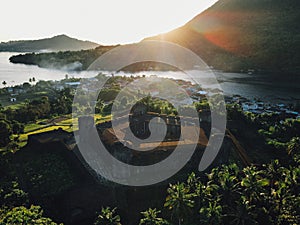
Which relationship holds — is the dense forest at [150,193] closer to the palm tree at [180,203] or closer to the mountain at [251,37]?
the palm tree at [180,203]

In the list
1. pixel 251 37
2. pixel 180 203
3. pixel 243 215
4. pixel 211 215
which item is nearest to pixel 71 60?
pixel 251 37

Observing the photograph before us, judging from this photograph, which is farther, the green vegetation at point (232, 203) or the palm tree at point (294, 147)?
the palm tree at point (294, 147)

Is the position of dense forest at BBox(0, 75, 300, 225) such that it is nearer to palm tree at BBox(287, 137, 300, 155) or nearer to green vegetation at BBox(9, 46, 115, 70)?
palm tree at BBox(287, 137, 300, 155)

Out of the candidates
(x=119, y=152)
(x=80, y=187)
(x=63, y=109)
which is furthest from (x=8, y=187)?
(x=63, y=109)

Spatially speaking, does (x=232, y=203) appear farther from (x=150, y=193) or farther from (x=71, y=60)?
(x=71, y=60)

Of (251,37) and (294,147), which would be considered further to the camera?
(251,37)

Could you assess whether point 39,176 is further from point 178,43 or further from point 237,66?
point 178,43

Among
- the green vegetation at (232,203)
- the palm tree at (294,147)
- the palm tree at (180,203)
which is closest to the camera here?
the green vegetation at (232,203)

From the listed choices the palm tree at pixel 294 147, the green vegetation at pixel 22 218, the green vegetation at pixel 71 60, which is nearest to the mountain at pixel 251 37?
the green vegetation at pixel 71 60
